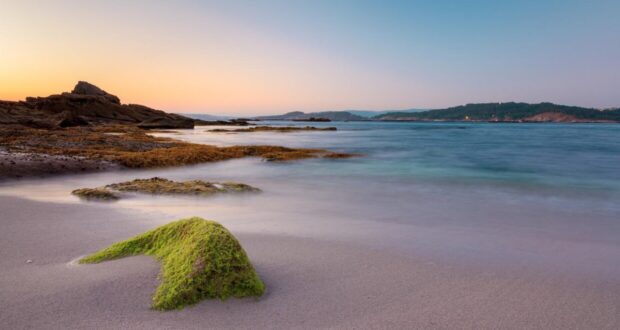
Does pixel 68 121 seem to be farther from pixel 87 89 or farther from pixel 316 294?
pixel 87 89

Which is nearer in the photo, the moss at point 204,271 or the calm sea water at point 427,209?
the moss at point 204,271

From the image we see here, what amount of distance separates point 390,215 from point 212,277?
4.97m

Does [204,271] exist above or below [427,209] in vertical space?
above

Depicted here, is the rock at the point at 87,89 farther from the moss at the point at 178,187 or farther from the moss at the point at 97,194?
the moss at the point at 97,194

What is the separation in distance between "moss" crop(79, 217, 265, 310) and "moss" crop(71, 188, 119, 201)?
4826 millimetres

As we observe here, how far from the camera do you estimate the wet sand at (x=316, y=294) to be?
10.8 ft

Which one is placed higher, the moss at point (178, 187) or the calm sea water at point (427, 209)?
the moss at point (178, 187)

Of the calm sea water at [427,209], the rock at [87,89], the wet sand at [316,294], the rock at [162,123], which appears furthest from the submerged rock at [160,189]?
the rock at [87,89]

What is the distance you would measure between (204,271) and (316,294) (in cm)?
109

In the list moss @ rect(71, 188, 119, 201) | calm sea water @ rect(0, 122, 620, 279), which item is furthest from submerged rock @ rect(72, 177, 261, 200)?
calm sea water @ rect(0, 122, 620, 279)

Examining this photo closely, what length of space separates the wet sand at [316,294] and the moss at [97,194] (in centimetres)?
283

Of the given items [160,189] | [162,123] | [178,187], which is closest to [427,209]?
[178,187]

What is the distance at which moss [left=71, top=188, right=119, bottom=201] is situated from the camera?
8.27 meters

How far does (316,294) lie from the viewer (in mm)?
3832
